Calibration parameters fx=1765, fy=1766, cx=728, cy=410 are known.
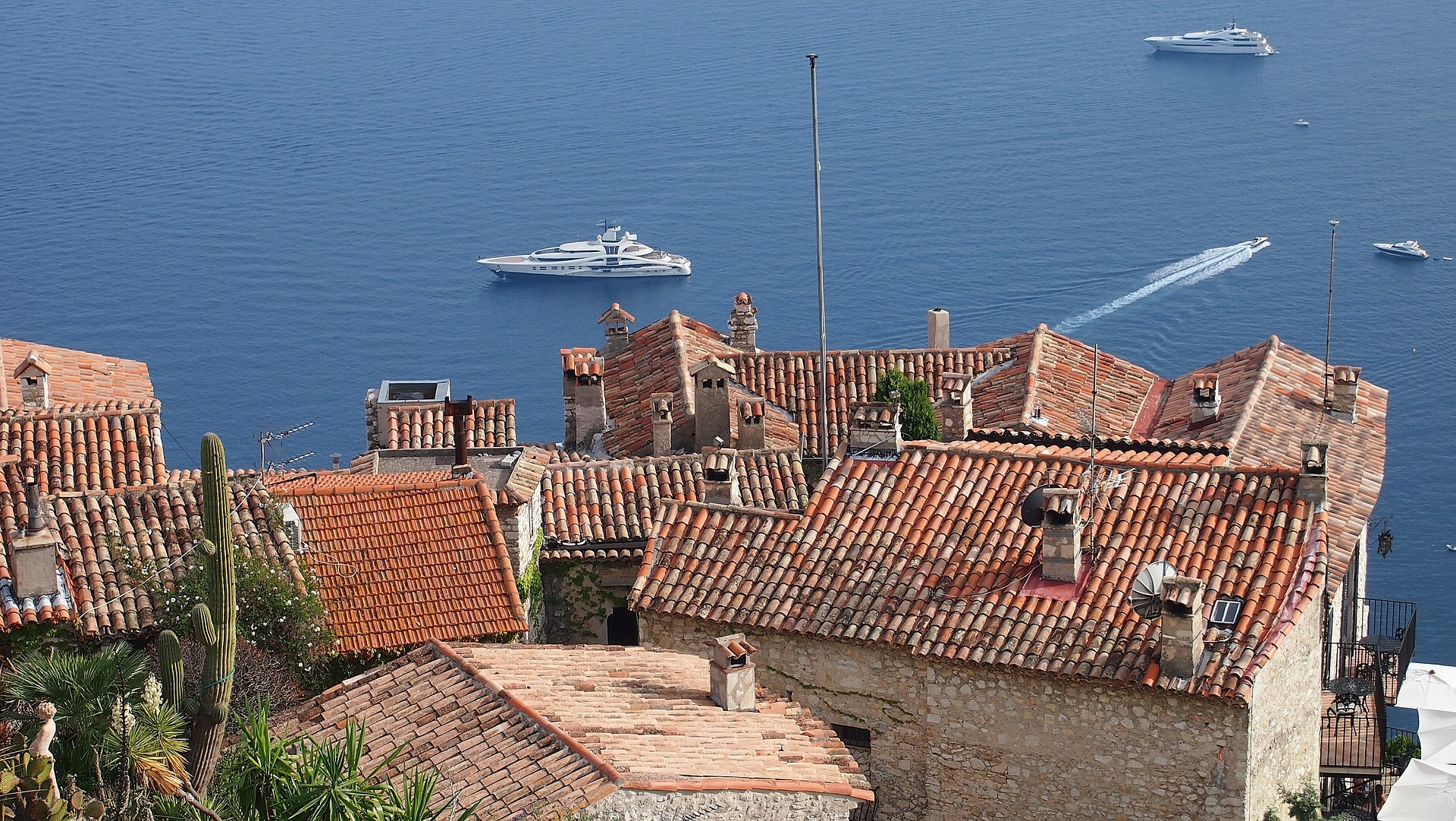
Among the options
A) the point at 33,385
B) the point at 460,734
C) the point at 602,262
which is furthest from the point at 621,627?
the point at 602,262

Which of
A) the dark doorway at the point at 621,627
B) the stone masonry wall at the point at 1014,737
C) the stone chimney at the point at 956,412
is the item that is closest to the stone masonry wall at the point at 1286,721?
the stone masonry wall at the point at 1014,737

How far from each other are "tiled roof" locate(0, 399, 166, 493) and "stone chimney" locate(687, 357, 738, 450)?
9953 millimetres

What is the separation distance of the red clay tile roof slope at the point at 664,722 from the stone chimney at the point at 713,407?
11884mm

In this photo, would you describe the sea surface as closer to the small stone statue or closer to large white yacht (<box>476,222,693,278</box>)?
large white yacht (<box>476,222,693,278</box>)

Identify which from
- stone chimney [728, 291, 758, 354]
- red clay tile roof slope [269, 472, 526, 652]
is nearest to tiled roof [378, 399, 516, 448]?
red clay tile roof slope [269, 472, 526, 652]

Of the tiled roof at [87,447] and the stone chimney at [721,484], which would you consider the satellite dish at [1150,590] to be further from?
the tiled roof at [87,447]

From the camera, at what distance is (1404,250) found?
97000 millimetres

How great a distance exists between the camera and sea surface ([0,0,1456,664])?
8606cm

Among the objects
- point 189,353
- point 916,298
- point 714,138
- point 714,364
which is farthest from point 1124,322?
point 714,364

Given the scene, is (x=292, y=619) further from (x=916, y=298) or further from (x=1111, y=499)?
(x=916, y=298)

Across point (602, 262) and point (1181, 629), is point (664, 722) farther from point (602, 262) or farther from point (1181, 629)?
point (602, 262)

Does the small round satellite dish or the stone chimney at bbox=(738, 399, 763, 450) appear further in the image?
the stone chimney at bbox=(738, 399, 763, 450)

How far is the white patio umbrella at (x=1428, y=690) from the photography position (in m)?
27.3

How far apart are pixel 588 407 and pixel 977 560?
16.2 m
